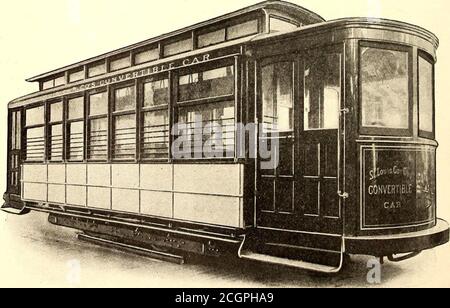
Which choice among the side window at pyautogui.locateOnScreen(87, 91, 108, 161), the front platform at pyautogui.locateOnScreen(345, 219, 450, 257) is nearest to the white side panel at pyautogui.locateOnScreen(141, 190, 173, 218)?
the side window at pyautogui.locateOnScreen(87, 91, 108, 161)

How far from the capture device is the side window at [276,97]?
16.9 feet

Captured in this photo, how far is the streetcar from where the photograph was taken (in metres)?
4.64

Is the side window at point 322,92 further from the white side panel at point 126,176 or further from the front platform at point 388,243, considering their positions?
the white side panel at point 126,176

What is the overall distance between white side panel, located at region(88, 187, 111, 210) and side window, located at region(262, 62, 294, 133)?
9.50 ft

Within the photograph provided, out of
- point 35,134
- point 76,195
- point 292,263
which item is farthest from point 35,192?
point 292,263

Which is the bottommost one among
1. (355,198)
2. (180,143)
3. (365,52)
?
(355,198)

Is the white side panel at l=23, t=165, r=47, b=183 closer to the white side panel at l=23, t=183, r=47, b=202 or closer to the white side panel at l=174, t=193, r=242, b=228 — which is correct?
the white side panel at l=23, t=183, r=47, b=202

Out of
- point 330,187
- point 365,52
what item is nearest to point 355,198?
point 330,187

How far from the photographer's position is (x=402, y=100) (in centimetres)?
480

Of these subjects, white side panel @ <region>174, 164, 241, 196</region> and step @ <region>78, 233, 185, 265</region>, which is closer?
white side panel @ <region>174, 164, 241, 196</region>

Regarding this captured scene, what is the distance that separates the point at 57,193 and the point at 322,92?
5025mm

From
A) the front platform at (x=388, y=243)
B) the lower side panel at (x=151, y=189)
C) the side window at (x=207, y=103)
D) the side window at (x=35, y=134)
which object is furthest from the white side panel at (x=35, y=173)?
the front platform at (x=388, y=243)
